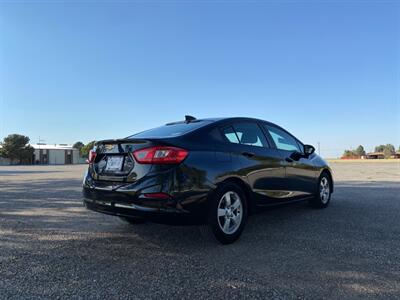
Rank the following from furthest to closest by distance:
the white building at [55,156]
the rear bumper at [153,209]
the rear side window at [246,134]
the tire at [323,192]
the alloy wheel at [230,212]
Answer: the white building at [55,156]
the tire at [323,192]
the rear side window at [246,134]
the alloy wheel at [230,212]
the rear bumper at [153,209]

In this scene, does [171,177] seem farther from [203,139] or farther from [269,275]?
[269,275]

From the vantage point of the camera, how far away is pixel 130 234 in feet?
15.3

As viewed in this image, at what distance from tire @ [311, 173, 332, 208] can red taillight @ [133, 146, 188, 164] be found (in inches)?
135

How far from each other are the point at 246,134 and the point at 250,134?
0.37 ft

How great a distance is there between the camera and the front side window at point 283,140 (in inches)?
214

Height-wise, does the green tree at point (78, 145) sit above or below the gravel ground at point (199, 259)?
above

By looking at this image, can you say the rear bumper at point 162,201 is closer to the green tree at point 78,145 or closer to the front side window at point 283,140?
the front side window at point 283,140

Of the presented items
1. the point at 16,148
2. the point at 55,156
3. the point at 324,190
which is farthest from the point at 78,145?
the point at 324,190

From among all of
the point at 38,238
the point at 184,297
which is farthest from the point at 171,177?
the point at 38,238

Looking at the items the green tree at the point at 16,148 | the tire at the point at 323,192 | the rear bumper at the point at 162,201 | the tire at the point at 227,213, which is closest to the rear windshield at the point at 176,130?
the rear bumper at the point at 162,201

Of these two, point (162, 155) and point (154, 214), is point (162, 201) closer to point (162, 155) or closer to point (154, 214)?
point (154, 214)

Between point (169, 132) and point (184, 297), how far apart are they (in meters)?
2.21

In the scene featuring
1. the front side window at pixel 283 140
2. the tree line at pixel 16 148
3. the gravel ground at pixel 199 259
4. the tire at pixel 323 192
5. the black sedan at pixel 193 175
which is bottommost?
the gravel ground at pixel 199 259

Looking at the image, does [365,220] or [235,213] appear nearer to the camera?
[235,213]
